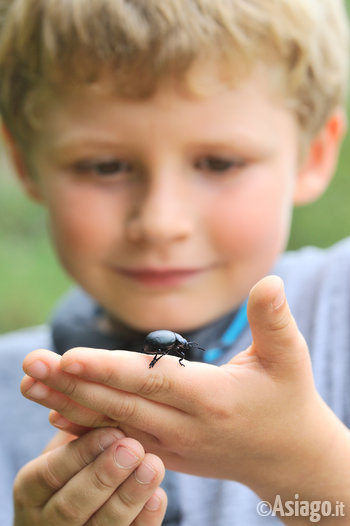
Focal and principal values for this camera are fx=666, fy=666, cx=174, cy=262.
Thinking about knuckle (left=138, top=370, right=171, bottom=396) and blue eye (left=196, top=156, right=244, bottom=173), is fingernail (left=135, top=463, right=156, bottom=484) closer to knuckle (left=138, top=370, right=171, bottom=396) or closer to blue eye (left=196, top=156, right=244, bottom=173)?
knuckle (left=138, top=370, right=171, bottom=396)

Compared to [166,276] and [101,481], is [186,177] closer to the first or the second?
[166,276]

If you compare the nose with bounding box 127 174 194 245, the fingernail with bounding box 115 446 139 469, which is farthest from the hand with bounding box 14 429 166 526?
the nose with bounding box 127 174 194 245

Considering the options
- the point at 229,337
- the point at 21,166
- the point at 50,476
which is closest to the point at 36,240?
the point at 21,166

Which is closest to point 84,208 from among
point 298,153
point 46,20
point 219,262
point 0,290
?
point 219,262

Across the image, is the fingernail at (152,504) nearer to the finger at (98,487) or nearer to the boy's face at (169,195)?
the finger at (98,487)

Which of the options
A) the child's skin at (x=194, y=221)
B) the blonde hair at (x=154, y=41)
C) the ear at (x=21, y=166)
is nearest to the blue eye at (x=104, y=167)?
the child's skin at (x=194, y=221)
